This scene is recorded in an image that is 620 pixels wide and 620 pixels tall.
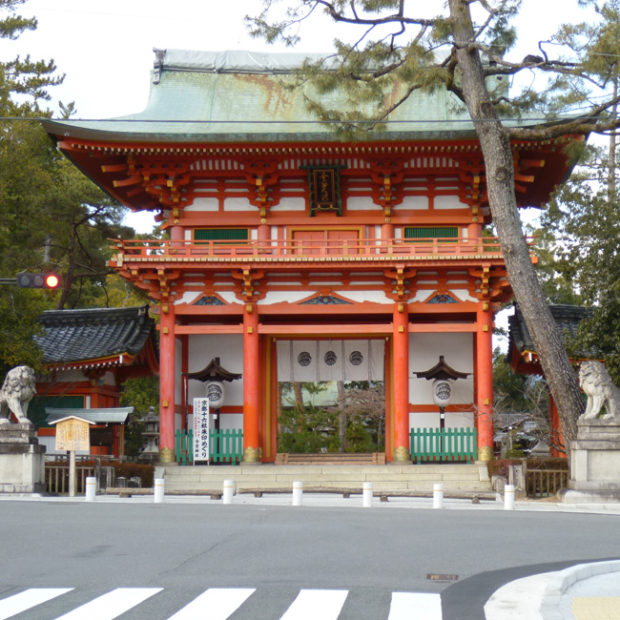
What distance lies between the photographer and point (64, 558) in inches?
403

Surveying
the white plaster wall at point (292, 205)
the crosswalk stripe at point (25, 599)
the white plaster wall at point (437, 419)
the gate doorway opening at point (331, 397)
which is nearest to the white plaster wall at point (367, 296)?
the gate doorway opening at point (331, 397)

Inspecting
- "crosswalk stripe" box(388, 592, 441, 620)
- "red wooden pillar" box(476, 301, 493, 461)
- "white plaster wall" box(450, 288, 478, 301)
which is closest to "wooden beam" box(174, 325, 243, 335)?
"white plaster wall" box(450, 288, 478, 301)

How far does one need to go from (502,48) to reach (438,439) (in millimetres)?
10179

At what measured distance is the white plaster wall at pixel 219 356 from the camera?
27.1m

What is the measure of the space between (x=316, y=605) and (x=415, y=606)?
756 millimetres

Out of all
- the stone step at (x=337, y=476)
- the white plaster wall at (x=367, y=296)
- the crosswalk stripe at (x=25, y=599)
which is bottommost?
the stone step at (x=337, y=476)

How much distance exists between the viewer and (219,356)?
27.3 metres

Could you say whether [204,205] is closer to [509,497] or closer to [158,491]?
[158,491]

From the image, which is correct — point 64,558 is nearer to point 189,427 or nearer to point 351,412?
point 189,427

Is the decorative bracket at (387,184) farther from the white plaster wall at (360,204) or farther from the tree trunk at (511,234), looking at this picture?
the tree trunk at (511,234)

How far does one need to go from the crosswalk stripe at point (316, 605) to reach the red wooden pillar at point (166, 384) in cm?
1709

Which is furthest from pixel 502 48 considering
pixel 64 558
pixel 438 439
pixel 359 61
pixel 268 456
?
pixel 64 558

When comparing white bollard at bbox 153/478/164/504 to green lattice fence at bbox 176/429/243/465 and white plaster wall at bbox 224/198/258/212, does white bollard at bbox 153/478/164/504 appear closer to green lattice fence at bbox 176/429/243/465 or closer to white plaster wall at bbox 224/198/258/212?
green lattice fence at bbox 176/429/243/465

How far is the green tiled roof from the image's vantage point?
24.7 m
